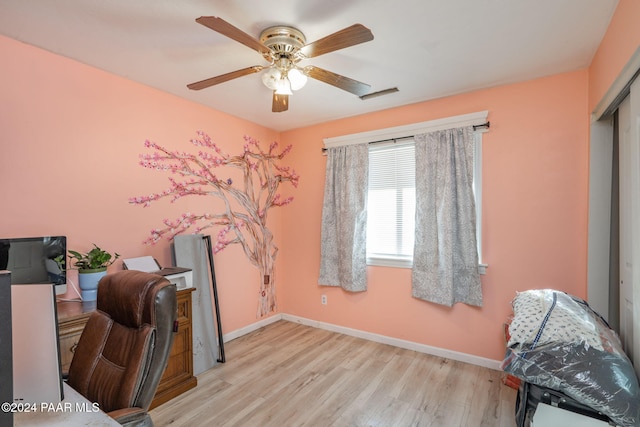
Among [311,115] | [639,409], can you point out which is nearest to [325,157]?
[311,115]

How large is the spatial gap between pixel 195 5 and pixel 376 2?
1.02 meters

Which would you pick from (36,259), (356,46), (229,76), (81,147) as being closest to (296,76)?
(229,76)

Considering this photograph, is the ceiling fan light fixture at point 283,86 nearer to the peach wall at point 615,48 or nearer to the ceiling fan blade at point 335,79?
the ceiling fan blade at point 335,79

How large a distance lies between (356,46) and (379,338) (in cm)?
291

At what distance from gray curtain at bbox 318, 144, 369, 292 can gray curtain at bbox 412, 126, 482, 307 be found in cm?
62

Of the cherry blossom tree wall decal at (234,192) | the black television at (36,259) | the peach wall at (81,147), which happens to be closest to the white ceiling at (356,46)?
the peach wall at (81,147)

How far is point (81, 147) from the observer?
93.7 inches

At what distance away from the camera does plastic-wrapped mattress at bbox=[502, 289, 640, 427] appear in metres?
1.27

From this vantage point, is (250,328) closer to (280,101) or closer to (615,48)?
(280,101)

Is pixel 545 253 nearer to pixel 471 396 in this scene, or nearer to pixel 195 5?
pixel 471 396

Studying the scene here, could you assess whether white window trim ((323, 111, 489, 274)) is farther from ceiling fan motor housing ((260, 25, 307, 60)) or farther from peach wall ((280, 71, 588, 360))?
ceiling fan motor housing ((260, 25, 307, 60))

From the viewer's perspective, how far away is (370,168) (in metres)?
3.52

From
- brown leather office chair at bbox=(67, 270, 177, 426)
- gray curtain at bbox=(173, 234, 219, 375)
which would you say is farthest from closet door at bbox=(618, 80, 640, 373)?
gray curtain at bbox=(173, 234, 219, 375)

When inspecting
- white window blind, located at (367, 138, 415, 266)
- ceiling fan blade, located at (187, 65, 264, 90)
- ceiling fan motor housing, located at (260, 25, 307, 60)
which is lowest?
white window blind, located at (367, 138, 415, 266)
